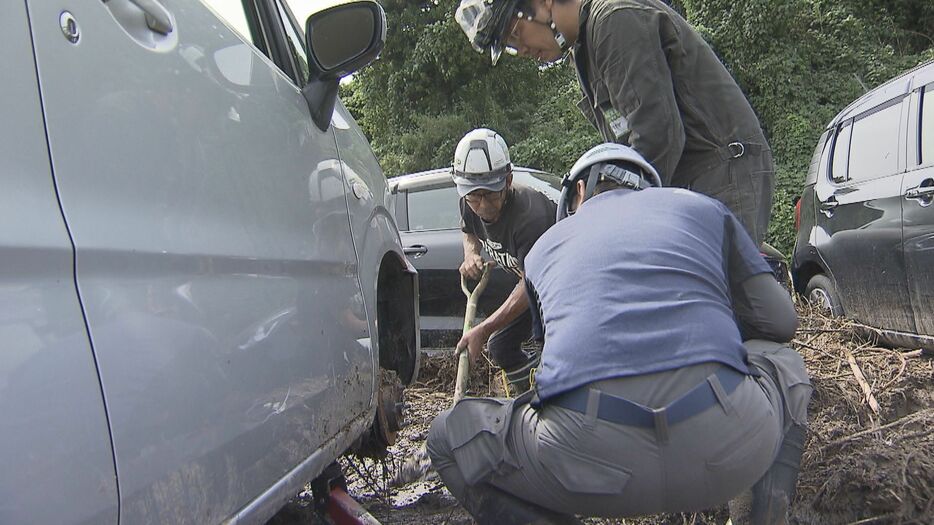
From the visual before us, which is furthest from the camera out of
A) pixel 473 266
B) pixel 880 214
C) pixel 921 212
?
pixel 880 214

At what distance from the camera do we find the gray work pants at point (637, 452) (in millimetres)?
1728

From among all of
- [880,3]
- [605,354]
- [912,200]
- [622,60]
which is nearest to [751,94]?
[880,3]

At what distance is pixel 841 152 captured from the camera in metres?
4.97

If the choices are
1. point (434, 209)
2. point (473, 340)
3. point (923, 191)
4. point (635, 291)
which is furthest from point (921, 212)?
point (434, 209)

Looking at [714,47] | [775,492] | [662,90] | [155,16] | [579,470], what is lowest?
[775,492]

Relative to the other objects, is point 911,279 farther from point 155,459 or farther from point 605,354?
point 155,459

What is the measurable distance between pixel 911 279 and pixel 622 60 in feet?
7.88

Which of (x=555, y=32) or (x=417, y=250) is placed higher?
(x=555, y=32)

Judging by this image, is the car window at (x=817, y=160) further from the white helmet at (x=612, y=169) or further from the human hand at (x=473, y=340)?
the white helmet at (x=612, y=169)

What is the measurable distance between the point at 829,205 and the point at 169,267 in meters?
4.69

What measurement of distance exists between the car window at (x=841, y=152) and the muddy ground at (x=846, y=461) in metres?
1.31

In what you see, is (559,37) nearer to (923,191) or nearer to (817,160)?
(923,191)

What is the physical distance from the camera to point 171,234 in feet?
4.02

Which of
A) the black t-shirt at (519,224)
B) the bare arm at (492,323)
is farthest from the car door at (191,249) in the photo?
the black t-shirt at (519,224)
